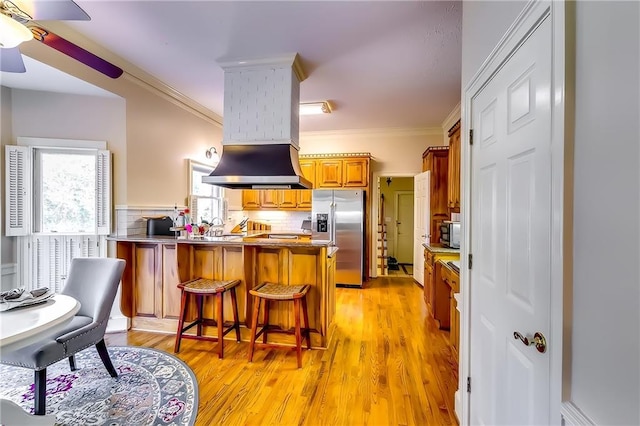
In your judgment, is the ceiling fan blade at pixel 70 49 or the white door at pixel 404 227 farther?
the white door at pixel 404 227

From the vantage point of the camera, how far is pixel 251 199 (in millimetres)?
5723

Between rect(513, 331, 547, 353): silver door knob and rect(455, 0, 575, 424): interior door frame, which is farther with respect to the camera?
rect(513, 331, 547, 353): silver door knob

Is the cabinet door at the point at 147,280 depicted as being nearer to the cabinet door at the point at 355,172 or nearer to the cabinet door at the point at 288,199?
the cabinet door at the point at 288,199

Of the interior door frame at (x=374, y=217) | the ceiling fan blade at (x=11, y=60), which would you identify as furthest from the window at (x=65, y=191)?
the interior door frame at (x=374, y=217)

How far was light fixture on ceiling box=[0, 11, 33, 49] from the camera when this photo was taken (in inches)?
55.3

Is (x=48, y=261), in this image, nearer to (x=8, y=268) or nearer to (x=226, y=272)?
(x=8, y=268)

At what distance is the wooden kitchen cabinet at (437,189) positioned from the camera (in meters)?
4.05

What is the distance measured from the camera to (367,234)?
17.5ft

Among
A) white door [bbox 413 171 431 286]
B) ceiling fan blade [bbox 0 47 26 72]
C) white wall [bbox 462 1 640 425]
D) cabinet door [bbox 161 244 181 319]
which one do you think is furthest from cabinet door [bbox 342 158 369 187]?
white wall [bbox 462 1 640 425]

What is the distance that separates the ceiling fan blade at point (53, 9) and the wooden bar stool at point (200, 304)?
6.89 feet

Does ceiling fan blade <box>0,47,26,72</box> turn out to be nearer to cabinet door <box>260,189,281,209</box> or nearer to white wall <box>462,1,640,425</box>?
white wall <box>462,1,640,425</box>

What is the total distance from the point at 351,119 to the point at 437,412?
4.21 meters

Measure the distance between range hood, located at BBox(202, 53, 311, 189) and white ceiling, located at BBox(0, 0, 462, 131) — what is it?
0.53ft

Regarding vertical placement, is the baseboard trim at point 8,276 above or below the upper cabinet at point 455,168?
below
